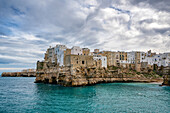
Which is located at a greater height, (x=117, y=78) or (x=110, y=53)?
(x=110, y=53)

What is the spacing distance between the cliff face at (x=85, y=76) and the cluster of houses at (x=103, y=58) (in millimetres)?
2471

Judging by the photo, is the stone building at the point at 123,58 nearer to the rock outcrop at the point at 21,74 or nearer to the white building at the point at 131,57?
the white building at the point at 131,57

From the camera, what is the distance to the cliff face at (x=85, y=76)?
41.1 meters

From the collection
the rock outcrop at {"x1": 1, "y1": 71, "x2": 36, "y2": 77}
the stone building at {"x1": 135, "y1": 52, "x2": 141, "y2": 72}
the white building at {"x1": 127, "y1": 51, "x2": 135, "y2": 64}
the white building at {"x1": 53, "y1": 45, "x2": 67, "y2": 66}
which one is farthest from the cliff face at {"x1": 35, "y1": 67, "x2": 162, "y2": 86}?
the rock outcrop at {"x1": 1, "y1": 71, "x2": 36, "y2": 77}

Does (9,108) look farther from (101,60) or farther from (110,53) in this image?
(110,53)

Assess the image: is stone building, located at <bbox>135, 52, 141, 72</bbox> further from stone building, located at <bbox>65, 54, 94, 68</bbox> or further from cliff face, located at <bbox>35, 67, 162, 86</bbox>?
stone building, located at <bbox>65, 54, 94, 68</bbox>

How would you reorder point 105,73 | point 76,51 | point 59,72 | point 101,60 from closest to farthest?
point 59,72, point 76,51, point 105,73, point 101,60

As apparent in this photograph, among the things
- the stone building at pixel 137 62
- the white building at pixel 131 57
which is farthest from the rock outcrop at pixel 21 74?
the stone building at pixel 137 62

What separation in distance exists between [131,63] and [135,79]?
50.8 ft

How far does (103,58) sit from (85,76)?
17.1 m

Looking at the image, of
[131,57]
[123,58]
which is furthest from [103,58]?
[131,57]

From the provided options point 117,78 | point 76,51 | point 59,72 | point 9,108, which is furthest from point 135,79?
point 9,108

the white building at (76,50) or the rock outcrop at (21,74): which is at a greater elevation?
the white building at (76,50)

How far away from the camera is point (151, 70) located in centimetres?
6538
